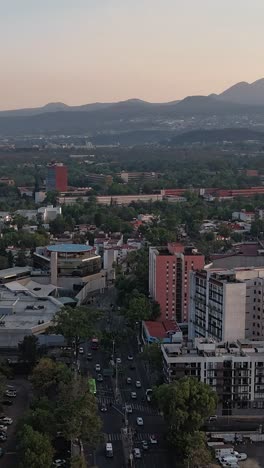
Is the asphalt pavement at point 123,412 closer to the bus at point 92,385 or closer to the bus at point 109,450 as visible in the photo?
the bus at point 109,450

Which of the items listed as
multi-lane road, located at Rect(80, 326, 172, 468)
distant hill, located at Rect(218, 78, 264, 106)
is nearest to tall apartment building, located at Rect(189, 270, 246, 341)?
multi-lane road, located at Rect(80, 326, 172, 468)

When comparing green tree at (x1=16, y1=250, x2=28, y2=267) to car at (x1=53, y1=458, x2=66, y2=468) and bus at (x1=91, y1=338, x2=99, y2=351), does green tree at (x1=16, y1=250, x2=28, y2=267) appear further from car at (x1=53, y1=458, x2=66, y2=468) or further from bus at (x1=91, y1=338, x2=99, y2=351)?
car at (x1=53, y1=458, x2=66, y2=468)

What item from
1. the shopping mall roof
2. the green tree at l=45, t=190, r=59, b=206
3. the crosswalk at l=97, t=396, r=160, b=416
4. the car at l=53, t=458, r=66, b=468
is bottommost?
the green tree at l=45, t=190, r=59, b=206

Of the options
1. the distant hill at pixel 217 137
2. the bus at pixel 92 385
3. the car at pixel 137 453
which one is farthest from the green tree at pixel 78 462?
the distant hill at pixel 217 137

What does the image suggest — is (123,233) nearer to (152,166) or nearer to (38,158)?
(152,166)

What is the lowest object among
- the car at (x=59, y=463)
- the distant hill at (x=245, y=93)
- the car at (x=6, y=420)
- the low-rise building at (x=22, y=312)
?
the car at (x=6, y=420)

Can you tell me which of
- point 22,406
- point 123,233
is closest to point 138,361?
point 22,406
